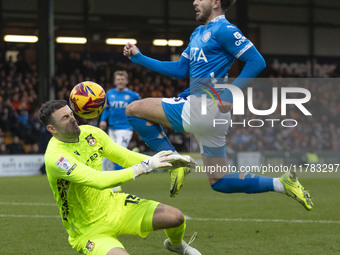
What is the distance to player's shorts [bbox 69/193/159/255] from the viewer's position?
566 cm

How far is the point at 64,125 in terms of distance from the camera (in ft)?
18.5

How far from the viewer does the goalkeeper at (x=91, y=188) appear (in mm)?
5445

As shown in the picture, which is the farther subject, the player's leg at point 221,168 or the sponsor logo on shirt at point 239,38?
the player's leg at point 221,168

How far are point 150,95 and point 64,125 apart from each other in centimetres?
1838

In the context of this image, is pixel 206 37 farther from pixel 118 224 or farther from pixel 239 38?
pixel 118 224

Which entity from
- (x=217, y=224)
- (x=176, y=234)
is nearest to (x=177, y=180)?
(x=176, y=234)

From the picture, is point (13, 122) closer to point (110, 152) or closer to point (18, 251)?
point (18, 251)

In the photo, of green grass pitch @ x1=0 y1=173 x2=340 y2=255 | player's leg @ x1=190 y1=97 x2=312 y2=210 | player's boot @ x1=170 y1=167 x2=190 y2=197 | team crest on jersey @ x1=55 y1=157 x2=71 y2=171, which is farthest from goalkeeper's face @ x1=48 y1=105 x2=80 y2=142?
green grass pitch @ x1=0 y1=173 x2=340 y2=255

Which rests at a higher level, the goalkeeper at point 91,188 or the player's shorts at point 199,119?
the player's shorts at point 199,119

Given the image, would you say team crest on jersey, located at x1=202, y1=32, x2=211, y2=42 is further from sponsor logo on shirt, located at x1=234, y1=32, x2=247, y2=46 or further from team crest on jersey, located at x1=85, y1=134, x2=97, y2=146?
team crest on jersey, located at x1=85, y1=134, x2=97, y2=146

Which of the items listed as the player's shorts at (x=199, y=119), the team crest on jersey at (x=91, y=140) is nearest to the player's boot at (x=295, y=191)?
the player's shorts at (x=199, y=119)

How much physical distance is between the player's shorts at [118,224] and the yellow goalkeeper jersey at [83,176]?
58 mm

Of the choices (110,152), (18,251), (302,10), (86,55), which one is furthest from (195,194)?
(302,10)

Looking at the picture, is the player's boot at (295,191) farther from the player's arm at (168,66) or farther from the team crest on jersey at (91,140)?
the team crest on jersey at (91,140)
